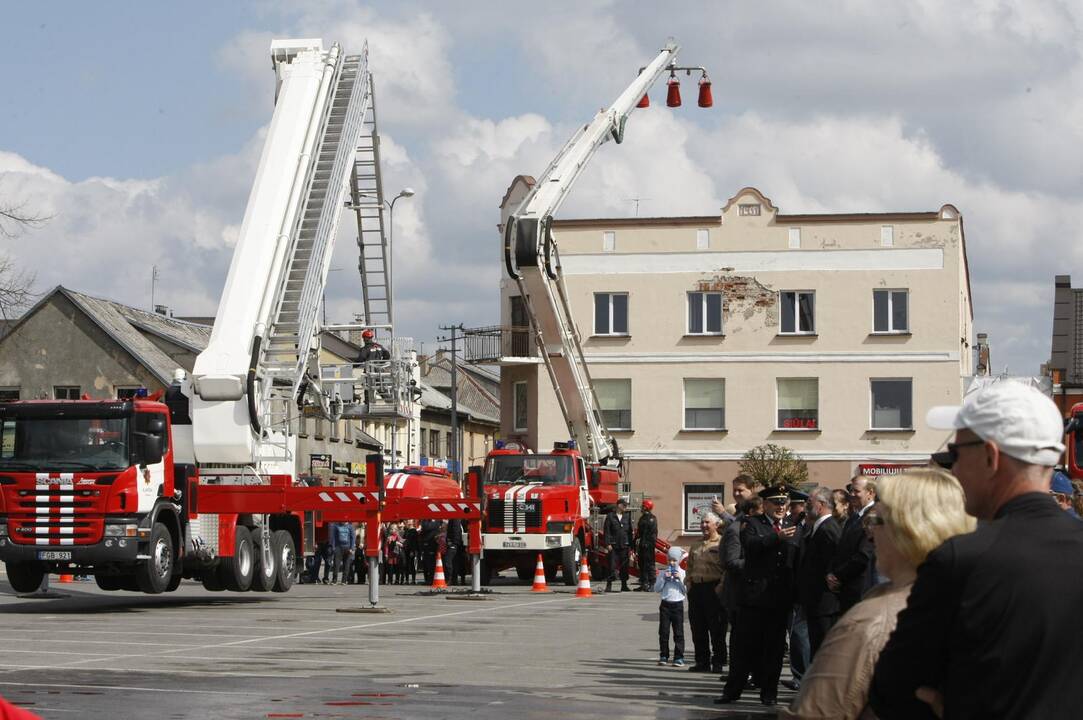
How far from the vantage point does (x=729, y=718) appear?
12.2m

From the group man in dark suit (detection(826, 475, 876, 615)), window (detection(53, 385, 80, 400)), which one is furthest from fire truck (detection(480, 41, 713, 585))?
window (detection(53, 385, 80, 400))

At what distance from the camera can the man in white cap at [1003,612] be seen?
3.63m

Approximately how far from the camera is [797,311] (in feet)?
160

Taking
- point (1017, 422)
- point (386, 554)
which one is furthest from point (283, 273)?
point (1017, 422)

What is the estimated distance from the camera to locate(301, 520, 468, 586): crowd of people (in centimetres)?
3762

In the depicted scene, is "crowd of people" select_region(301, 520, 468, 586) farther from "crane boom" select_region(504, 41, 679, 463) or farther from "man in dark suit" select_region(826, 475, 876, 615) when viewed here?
"man in dark suit" select_region(826, 475, 876, 615)

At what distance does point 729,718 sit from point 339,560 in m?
27.1

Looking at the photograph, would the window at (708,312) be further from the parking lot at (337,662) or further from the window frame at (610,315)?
the parking lot at (337,662)

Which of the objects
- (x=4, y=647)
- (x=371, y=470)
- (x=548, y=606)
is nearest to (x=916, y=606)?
(x=4, y=647)

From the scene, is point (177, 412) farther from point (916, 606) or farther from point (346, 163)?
point (916, 606)

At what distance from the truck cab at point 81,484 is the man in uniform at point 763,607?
1173 centimetres

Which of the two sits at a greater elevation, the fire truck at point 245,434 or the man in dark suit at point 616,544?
the fire truck at point 245,434

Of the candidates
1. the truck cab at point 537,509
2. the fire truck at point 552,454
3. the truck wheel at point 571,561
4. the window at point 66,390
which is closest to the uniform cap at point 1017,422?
the fire truck at point 552,454

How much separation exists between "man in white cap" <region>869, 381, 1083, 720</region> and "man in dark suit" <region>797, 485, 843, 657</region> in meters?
8.15
